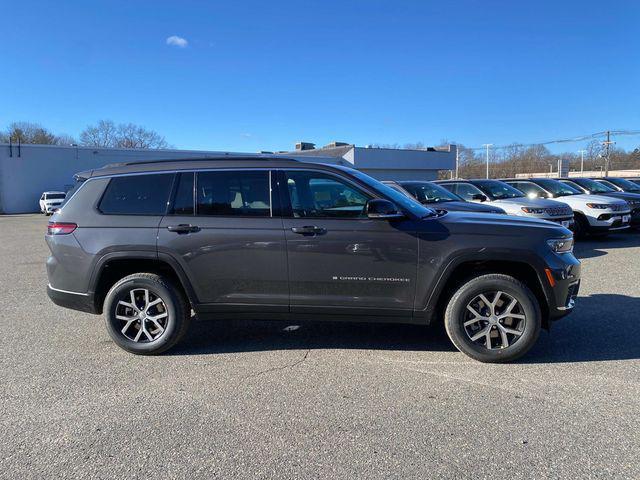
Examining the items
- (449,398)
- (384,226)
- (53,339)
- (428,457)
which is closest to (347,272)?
(384,226)

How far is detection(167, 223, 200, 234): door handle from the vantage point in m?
4.46

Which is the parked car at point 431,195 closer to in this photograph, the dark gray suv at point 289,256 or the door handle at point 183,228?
the dark gray suv at point 289,256

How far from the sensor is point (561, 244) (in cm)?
433

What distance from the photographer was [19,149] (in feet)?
119

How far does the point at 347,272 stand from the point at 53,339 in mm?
3321

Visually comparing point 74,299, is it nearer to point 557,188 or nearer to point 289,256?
point 289,256

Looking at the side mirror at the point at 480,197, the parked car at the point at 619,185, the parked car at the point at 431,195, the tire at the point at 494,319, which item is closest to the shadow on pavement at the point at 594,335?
the tire at the point at 494,319

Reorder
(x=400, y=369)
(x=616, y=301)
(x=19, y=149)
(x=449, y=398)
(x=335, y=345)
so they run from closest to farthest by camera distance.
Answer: (x=449, y=398)
(x=400, y=369)
(x=335, y=345)
(x=616, y=301)
(x=19, y=149)

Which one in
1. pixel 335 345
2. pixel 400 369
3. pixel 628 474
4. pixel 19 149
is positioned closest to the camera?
pixel 628 474

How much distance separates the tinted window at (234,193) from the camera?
4.48 metres

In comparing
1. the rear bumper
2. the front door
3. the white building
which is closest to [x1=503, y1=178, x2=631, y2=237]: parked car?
the front door

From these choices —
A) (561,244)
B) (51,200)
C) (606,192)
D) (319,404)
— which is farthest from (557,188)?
(51,200)

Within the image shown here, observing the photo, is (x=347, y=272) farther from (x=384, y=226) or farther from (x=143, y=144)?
(x=143, y=144)

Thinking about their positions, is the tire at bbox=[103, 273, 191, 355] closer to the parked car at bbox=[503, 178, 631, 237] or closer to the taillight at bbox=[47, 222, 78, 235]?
the taillight at bbox=[47, 222, 78, 235]
